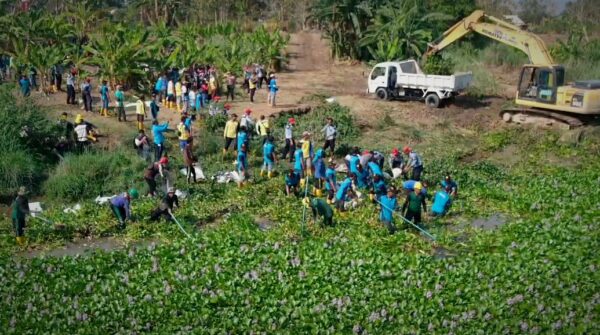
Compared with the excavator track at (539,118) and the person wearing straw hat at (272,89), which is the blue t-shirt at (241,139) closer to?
the person wearing straw hat at (272,89)

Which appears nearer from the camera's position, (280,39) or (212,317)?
(212,317)

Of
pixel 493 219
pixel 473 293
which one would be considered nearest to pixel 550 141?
pixel 493 219

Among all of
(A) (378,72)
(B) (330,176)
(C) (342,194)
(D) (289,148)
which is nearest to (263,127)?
(D) (289,148)

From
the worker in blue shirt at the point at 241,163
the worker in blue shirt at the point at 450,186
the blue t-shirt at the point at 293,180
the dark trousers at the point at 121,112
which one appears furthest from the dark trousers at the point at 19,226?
the worker in blue shirt at the point at 450,186

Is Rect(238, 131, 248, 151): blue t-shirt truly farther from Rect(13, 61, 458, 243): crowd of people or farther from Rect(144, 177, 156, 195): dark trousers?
Rect(144, 177, 156, 195): dark trousers

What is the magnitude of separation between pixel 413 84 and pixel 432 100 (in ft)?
3.30

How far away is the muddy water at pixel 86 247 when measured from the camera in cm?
1345

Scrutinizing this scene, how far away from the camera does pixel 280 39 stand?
36219mm

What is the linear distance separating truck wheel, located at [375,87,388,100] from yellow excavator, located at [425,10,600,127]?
4.70 meters

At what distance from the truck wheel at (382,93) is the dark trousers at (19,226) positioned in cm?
1634

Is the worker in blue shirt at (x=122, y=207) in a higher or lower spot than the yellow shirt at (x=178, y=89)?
lower

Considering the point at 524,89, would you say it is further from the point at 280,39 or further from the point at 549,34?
the point at 549,34

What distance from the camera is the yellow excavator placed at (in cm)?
2162

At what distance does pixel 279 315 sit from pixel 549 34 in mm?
43744
